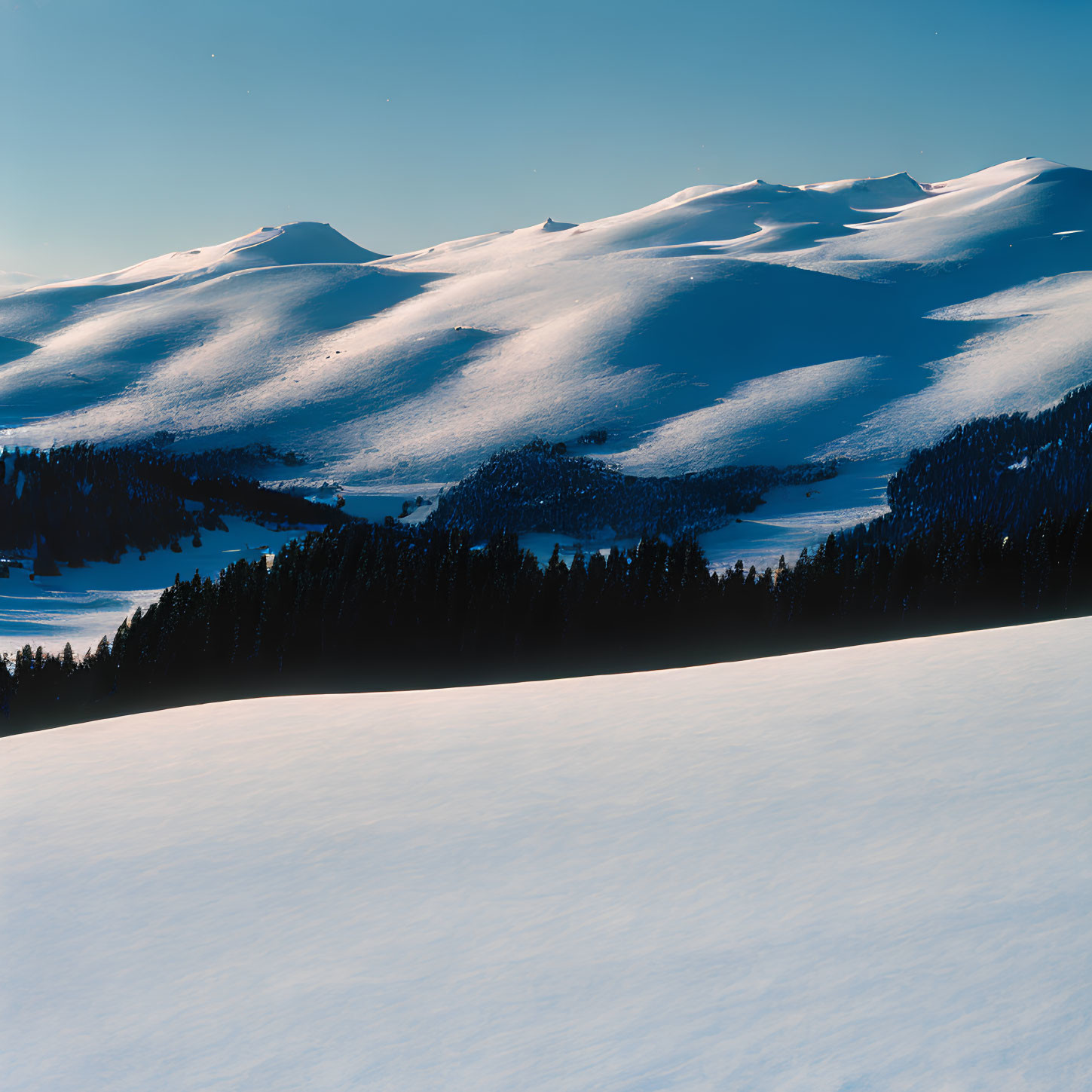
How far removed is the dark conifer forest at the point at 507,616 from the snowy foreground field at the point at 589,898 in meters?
37.2

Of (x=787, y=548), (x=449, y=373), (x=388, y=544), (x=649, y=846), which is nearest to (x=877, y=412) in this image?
(x=787, y=548)

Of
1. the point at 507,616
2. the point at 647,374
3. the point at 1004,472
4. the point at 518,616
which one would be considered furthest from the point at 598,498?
the point at 507,616

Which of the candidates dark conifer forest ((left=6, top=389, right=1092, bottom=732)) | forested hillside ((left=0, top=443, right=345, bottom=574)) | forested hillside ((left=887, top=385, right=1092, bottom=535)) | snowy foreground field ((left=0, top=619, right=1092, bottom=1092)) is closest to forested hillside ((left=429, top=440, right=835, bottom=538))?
forested hillside ((left=887, top=385, right=1092, bottom=535))

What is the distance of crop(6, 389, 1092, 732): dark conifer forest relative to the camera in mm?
46875

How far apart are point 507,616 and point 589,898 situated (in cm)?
4549

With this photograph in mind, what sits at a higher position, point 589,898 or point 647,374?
point 647,374

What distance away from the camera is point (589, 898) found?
7.17 m

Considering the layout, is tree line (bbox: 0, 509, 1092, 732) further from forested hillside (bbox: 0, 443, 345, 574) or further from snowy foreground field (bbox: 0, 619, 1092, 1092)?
forested hillside (bbox: 0, 443, 345, 574)

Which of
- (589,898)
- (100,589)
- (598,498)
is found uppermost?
(598,498)

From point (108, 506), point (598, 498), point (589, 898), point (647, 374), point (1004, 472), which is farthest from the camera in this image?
point (647, 374)

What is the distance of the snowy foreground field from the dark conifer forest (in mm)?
37209

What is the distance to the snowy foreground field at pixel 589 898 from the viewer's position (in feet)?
16.9

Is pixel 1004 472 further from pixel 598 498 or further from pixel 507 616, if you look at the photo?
pixel 507 616

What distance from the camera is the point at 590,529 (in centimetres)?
11094
